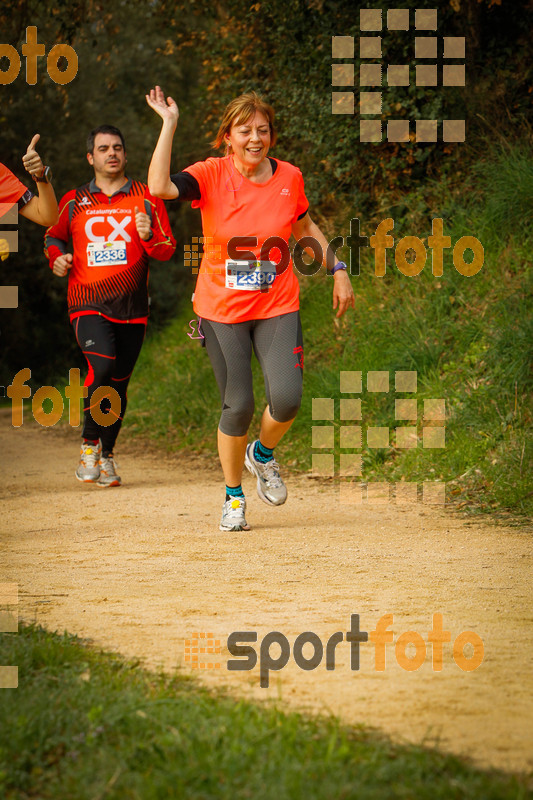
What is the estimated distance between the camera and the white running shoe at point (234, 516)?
19.2 feet

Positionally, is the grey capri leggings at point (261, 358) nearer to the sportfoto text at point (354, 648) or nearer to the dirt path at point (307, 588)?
the dirt path at point (307, 588)

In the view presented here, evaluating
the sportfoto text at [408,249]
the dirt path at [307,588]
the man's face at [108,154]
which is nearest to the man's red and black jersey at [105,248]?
the man's face at [108,154]

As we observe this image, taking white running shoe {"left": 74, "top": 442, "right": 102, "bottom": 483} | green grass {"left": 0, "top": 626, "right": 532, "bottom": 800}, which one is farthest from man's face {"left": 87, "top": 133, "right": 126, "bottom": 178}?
green grass {"left": 0, "top": 626, "right": 532, "bottom": 800}

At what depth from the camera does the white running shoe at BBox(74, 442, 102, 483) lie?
7.74 meters

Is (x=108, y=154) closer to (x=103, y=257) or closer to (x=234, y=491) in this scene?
(x=103, y=257)

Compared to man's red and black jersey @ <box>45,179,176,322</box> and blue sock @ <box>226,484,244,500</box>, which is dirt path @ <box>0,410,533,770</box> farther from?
man's red and black jersey @ <box>45,179,176,322</box>

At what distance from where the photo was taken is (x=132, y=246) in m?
7.35

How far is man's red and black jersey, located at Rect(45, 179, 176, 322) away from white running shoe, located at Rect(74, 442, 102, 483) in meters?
1.04

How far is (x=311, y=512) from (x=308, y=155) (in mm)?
6595

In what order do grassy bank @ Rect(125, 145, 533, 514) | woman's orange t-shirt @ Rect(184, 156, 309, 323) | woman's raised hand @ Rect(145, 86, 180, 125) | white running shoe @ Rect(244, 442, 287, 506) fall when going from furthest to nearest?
1. grassy bank @ Rect(125, 145, 533, 514)
2. white running shoe @ Rect(244, 442, 287, 506)
3. woman's orange t-shirt @ Rect(184, 156, 309, 323)
4. woman's raised hand @ Rect(145, 86, 180, 125)

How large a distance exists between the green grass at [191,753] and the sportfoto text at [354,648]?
0.38 m

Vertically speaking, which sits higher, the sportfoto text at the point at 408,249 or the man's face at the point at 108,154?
the man's face at the point at 108,154

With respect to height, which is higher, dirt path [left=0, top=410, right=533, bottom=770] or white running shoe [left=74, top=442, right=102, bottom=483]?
white running shoe [left=74, top=442, right=102, bottom=483]

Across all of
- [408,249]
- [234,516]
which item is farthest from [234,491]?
[408,249]
